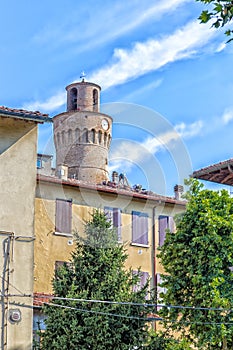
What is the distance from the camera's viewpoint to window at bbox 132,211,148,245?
33.7m

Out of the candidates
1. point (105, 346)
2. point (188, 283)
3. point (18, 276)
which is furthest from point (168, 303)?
point (18, 276)

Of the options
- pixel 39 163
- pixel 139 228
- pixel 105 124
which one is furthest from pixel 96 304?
pixel 105 124

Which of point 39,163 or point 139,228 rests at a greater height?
point 39,163

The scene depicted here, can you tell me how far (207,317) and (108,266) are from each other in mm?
4173

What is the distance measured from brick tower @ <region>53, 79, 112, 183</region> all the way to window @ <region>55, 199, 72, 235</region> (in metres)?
26.2

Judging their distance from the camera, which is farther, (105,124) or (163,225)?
(105,124)

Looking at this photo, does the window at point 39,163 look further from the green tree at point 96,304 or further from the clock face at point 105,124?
the clock face at point 105,124

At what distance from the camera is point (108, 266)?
24.7m

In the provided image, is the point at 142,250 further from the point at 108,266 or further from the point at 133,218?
the point at 108,266

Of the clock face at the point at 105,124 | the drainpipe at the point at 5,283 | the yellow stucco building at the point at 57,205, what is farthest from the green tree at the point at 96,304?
the clock face at the point at 105,124

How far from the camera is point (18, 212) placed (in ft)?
56.2

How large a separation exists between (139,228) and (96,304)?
10.4m

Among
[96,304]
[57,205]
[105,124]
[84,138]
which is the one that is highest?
[105,124]

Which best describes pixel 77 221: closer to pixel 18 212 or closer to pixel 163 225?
pixel 163 225
